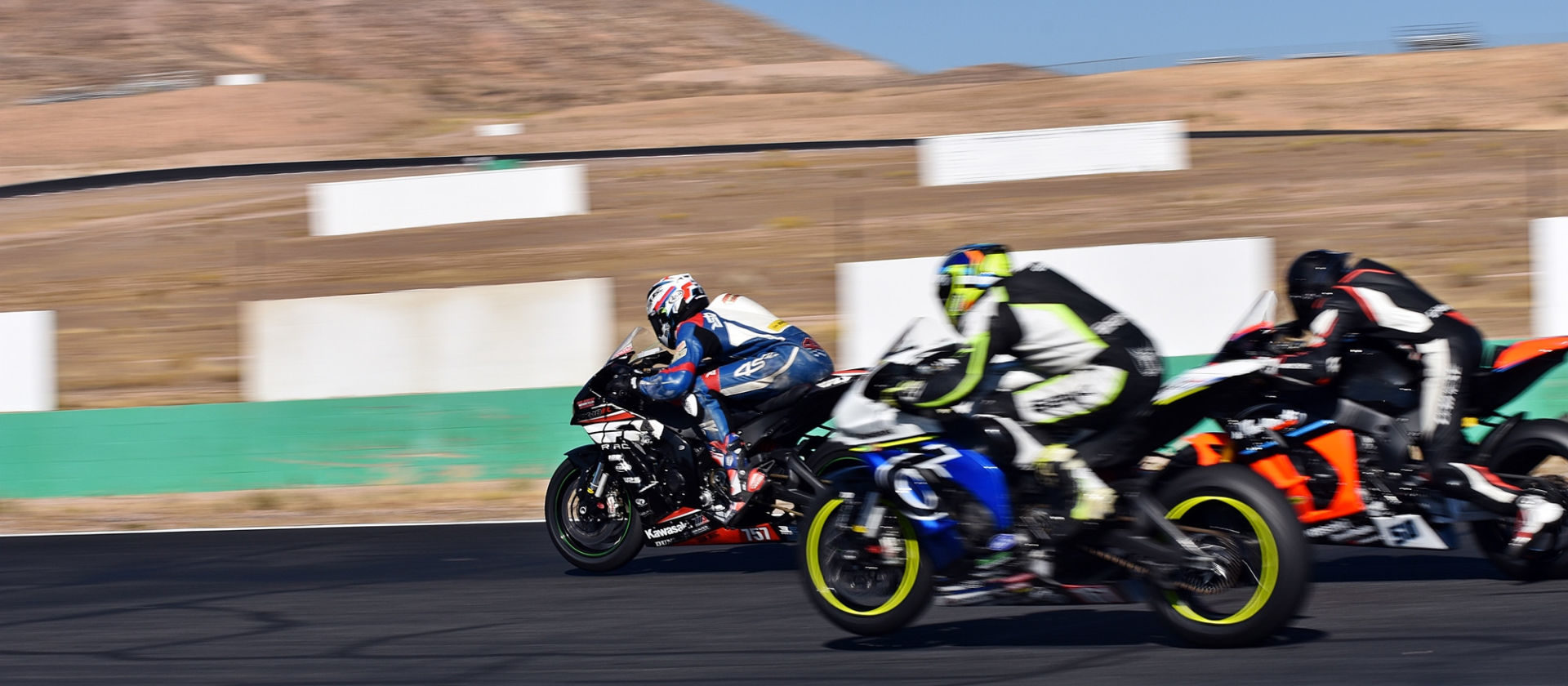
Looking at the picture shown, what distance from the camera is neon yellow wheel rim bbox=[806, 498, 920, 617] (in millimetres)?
5953

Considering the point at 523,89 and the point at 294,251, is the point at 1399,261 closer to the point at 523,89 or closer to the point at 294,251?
the point at 294,251

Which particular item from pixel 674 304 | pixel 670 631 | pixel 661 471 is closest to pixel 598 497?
pixel 661 471

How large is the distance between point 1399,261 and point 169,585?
16890 millimetres

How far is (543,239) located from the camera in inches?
998

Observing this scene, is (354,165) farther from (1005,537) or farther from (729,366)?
(1005,537)

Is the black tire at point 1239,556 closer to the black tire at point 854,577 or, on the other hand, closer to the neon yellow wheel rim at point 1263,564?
the neon yellow wheel rim at point 1263,564

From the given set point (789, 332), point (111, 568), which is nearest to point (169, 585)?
point (111, 568)

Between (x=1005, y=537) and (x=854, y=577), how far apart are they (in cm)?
65

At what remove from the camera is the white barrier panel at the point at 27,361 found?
15391mm

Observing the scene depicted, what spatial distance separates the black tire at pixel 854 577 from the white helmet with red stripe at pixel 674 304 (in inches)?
103

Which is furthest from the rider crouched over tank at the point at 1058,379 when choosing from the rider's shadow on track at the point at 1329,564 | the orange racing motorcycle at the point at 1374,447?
the rider's shadow on track at the point at 1329,564

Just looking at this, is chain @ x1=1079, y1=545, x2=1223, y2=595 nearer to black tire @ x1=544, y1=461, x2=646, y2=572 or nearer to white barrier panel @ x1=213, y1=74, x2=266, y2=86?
black tire @ x1=544, y1=461, x2=646, y2=572

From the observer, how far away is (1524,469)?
6.83 meters

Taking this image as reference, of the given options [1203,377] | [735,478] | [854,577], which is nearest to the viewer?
[1203,377]
